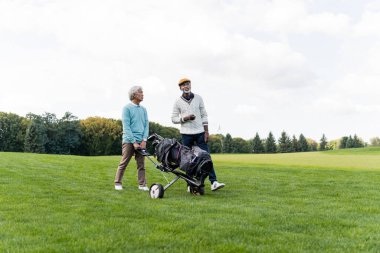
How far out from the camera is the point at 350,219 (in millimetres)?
5625

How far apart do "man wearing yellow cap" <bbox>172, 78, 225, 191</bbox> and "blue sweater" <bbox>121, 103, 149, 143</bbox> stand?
645mm

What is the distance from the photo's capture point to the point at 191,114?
333 inches

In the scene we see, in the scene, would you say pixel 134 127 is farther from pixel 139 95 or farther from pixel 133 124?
pixel 139 95

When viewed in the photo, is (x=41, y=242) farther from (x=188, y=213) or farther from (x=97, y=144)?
(x=97, y=144)

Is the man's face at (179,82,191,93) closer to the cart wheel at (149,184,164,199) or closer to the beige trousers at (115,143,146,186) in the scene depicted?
the beige trousers at (115,143,146,186)

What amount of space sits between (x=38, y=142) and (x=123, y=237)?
74.2 metres

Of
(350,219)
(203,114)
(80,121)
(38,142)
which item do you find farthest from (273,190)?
(80,121)

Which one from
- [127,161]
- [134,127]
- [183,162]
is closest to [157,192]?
[183,162]

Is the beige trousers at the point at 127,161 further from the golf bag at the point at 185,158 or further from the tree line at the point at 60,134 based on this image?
the tree line at the point at 60,134

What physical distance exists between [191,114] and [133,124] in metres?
1.14

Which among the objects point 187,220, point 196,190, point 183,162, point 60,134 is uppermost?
point 60,134

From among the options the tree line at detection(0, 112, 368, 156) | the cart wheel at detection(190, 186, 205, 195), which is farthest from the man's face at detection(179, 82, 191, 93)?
the tree line at detection(0, 112, 368, 156)

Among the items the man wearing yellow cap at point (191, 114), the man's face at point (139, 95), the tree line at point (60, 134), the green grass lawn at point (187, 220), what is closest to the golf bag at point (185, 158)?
A: the green grass lawn at point (187, 220)

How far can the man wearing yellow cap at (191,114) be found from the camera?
28.0ft
